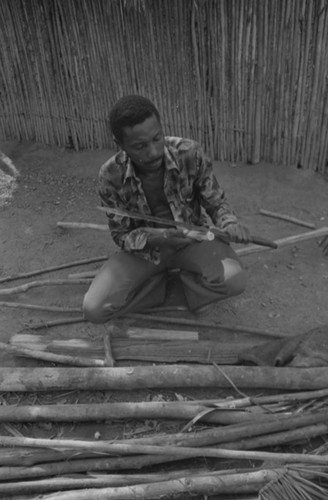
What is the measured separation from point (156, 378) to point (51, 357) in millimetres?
651

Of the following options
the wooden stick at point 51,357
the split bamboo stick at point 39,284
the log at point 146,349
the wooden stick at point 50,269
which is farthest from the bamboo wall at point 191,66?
the wooden stick at point 51,357

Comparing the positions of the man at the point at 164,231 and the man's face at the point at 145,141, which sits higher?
the man's face at the point at 145,141

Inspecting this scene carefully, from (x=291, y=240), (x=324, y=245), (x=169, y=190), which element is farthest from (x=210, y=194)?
(x=324, y=245)

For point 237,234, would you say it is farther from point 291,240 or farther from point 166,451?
point 166,451

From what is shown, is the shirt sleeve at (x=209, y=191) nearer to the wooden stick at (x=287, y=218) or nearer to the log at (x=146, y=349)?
the log at (x=146, y=349)

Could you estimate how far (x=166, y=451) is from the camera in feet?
6.20

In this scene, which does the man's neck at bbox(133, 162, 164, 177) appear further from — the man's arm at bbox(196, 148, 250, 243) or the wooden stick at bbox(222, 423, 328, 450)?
the wooden stick at bbox(222, 423, 328, 450)

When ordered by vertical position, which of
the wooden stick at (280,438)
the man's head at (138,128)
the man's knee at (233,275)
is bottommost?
the wooden stick at (280,438)

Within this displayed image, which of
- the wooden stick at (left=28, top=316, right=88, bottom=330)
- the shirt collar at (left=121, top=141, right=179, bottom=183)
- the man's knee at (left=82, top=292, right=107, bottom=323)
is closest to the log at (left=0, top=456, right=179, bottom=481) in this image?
the man's knee at (left=82, top=292, right=107, bottom=323)

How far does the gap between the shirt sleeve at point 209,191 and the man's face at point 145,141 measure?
335 millimetres

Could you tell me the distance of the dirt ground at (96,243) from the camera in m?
2.76

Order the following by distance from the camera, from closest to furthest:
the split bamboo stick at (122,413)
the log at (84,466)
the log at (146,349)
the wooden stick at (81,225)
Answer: the log at (84,466), the split bamboo stick at (122,413), the log at (146,349), the wooden stick at (81,225)

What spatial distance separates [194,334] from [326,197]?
6.07 ft

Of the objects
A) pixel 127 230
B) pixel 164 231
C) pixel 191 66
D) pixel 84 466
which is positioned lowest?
pixel 84 466
